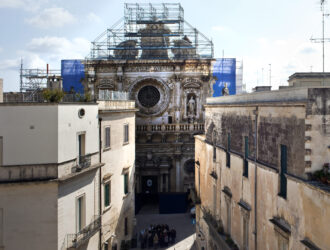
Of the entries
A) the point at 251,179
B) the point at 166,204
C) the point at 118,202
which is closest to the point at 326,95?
the point at 251,179

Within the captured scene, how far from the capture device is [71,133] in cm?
1828

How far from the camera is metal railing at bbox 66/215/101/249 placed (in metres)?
17.5

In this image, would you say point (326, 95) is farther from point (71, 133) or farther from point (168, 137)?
point (168, 137)

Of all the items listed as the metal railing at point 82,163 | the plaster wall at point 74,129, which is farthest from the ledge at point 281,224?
the plaster wall at point 74,129

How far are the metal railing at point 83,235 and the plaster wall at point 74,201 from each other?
19 centimetres

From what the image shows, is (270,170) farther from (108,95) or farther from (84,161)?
(108,95)

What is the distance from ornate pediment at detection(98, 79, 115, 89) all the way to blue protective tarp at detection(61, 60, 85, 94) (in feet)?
10.8

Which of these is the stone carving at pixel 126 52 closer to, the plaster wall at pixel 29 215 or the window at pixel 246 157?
the window at pixel 246 157

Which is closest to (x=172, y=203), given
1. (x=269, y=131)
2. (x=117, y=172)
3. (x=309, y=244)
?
(x=117, y=172)

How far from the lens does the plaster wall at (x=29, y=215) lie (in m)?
16.2

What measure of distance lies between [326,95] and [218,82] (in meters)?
31.0

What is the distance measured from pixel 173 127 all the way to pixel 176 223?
9722 mm

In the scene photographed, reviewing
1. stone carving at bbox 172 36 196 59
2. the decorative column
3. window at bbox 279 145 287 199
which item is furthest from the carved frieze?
window at bbox 279 145 287 199

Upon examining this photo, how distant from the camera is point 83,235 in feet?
61.0
